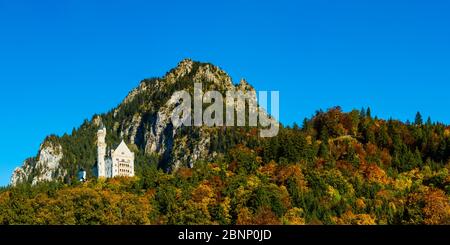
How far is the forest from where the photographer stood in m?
93.7

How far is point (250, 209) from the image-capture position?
98.9 meters

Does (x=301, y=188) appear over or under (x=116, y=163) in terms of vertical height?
under

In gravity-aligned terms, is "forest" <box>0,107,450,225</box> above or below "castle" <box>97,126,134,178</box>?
below

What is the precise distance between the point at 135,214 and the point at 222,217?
10654 mm

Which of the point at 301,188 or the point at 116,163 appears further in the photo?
the point at 116,163

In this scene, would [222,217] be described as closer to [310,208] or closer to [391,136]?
[310,208]

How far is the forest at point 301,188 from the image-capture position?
9369 centimetres

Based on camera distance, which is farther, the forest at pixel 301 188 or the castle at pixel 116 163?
the castle at pixel 116 163

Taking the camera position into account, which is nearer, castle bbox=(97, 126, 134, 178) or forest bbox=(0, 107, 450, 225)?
forest bbox=(0, 107, 450, 225)

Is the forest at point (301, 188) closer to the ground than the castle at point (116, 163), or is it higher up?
closer to the ground

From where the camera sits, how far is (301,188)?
357 feet
